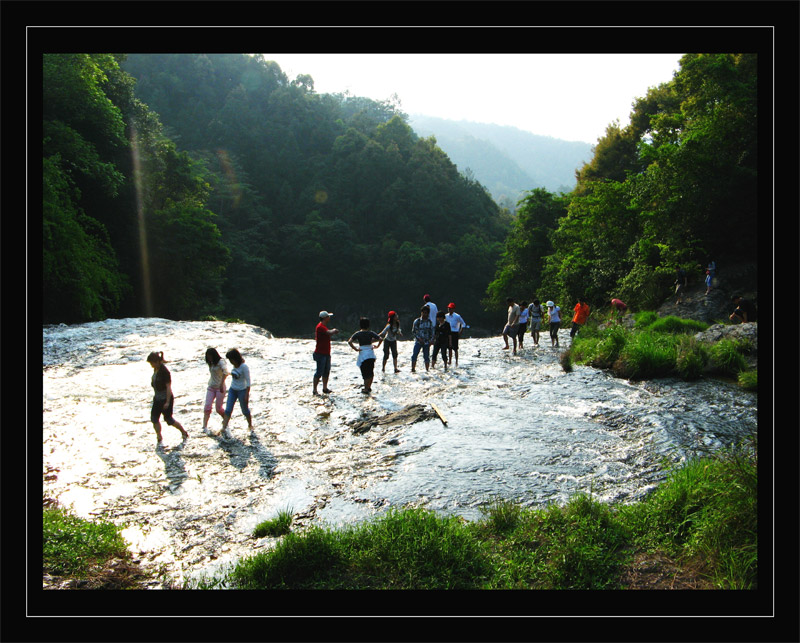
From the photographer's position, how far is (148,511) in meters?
6.53

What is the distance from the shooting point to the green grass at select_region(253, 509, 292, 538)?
5.81m

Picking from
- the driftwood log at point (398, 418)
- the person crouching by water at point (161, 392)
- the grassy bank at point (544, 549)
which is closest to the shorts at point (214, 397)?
the person crouching by water at point (161, 392)

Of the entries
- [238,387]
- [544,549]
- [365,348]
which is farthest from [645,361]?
[544,549]

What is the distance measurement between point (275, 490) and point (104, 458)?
3245mm

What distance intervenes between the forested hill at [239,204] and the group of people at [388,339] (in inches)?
591

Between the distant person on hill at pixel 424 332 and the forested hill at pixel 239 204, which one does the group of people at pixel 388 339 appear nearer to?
the distant person on hill at pixel 424 332

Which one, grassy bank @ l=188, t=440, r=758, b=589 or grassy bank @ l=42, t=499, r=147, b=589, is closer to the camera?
grassy bank @ l=188, t=440, r=758, b=589

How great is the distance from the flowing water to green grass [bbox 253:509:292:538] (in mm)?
171

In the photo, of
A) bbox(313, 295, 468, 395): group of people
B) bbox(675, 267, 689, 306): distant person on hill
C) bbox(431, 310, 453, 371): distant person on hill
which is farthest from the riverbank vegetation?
bbox(675, 267, 689, 306): distant person on hill

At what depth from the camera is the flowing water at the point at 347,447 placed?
21.3 feet

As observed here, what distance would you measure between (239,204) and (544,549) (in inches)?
2741

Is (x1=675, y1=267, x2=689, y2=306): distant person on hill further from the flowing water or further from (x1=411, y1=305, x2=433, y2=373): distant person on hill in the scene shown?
(x1=411, y1=305, x2=433, y2=373): distant person on hill

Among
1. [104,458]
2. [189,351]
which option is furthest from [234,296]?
[104,458]

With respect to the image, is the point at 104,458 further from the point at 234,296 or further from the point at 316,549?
the point at 234,296
